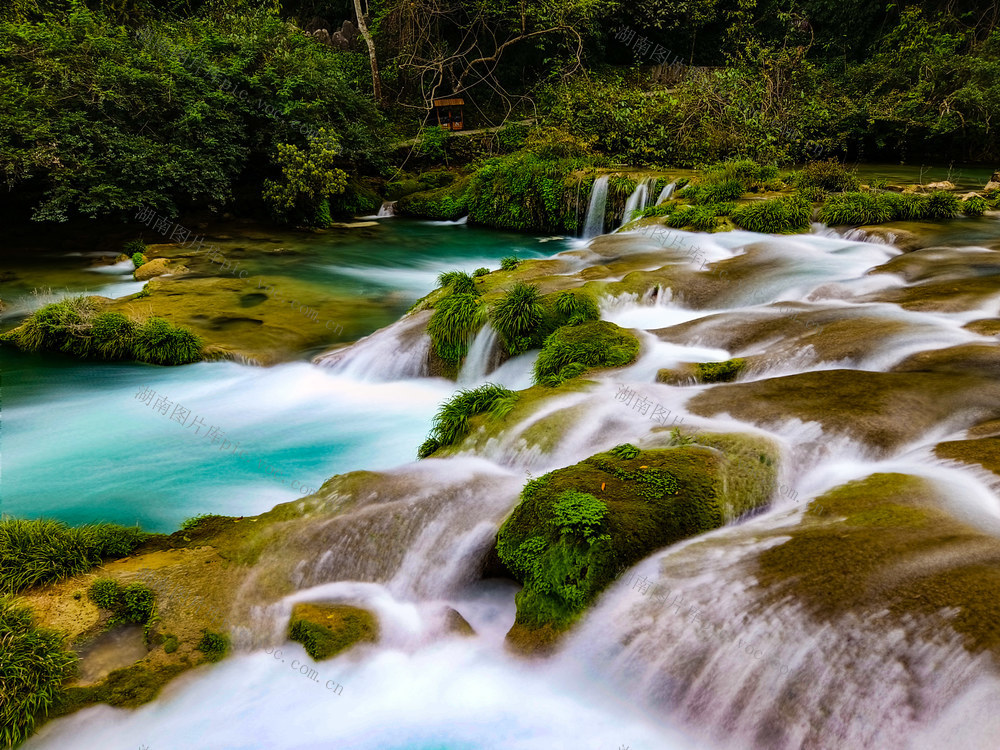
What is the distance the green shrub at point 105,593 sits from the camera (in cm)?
421

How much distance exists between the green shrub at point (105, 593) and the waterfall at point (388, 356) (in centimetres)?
465

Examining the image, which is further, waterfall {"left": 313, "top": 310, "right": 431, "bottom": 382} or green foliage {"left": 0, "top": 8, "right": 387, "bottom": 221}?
green foliage {"left": 0, "top": 8, "right": 387, "bottom": 221}

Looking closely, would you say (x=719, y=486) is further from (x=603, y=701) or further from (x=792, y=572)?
(x=603, y=701)

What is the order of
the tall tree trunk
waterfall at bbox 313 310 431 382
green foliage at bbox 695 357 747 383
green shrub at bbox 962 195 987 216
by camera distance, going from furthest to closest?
the tall tree trunk, green shrub at bbox 962 195 987 216, waterfall at bbox 313 310 431 382, green foliage at bbox 695 357 747 383

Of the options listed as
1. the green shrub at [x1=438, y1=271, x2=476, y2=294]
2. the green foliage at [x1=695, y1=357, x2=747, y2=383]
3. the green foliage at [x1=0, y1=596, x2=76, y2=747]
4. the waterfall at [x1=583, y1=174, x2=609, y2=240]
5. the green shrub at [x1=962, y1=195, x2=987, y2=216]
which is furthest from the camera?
the waterfall at [x1=583, y1=174, x2=609, y2=240]

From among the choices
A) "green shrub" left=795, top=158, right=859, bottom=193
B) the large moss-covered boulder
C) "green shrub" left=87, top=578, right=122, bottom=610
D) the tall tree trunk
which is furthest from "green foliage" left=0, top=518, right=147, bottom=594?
the tall tree trunk

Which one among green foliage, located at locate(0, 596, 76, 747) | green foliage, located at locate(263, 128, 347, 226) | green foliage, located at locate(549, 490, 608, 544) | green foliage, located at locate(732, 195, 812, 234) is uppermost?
green foliage, located at locate(263, 128, 347, 226)

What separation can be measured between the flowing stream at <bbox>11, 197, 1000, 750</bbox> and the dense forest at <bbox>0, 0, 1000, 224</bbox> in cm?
774

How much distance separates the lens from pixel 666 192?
14820mm

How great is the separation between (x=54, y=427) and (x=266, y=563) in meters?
4.60

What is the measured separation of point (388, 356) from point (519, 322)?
1.89 meters

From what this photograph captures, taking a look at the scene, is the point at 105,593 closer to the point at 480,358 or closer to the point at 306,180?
the point at 480,358

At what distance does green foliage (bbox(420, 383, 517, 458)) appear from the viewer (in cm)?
621

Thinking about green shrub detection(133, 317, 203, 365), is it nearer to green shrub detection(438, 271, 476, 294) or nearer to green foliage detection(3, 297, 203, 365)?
green foliage detection(3, 297, 203, 365)
